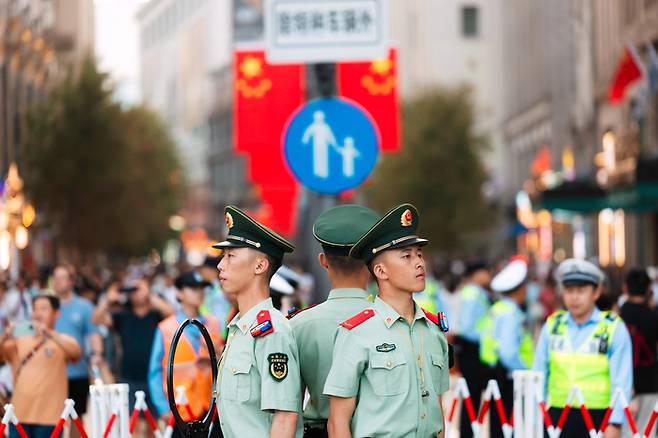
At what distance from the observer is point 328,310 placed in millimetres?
Result: 6027

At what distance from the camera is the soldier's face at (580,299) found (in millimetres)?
8930

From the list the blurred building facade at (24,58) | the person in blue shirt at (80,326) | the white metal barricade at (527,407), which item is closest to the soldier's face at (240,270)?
the white metal barricade at (527,407)

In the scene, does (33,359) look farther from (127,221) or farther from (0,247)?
(127,221)

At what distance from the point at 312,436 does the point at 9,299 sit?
12615 millimetres

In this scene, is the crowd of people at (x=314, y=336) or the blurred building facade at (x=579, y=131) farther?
the blurred building facade at (x=579, y=131)

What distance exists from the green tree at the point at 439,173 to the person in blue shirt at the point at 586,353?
4930 cm

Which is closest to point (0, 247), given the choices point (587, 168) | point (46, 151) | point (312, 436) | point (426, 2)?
point (46, 151)

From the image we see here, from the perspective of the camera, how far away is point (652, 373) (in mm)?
11289

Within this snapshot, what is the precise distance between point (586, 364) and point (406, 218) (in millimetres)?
3479

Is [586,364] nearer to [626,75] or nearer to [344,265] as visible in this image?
[344,265]

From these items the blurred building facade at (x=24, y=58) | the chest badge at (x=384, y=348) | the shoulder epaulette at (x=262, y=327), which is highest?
the blurred building facade at (x=24, y=58)

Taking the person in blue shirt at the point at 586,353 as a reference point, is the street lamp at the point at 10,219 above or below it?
above

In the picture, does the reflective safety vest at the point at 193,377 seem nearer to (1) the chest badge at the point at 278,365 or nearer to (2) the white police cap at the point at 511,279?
(2) the white police cap at the point at 511,279

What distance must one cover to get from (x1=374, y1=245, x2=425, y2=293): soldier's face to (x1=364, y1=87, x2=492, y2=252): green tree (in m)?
52.7
